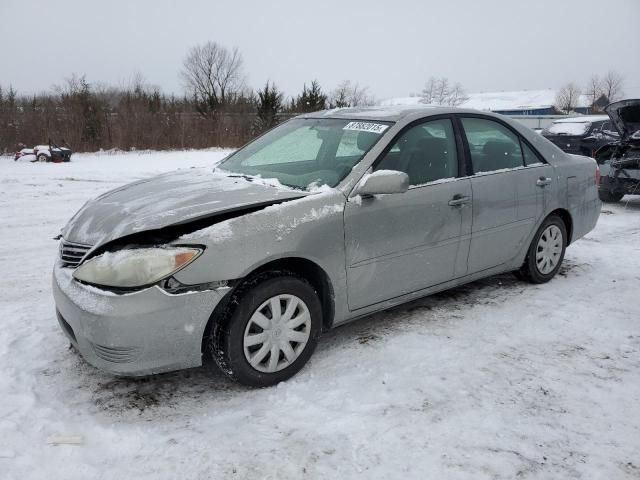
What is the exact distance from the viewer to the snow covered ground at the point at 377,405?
2.33 meters

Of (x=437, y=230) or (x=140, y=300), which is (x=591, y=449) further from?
(x=140, y=300)

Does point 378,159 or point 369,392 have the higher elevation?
point 378,159

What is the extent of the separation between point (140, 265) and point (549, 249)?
3.65 m

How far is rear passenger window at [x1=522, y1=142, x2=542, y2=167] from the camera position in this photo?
4.41 m

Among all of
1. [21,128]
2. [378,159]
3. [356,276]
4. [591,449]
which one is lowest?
[591,449]

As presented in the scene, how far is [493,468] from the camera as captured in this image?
7.55 ft

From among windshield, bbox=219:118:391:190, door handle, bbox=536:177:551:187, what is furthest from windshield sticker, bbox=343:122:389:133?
door handle, bbox=536:177:551:187

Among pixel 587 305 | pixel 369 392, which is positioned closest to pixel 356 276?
pixel 369 392

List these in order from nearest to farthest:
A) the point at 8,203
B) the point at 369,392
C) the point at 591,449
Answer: the point at 591,449
the point at 369,392
the point at 8,203

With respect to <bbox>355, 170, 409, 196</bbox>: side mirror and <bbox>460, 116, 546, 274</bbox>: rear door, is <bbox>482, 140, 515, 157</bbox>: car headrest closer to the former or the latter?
<bbox>460, 116, 546, 274</bbox>: rear door

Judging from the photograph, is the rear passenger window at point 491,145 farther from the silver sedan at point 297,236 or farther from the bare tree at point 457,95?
the bare tree at point 457,95

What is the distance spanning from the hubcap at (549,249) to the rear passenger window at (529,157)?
602mm

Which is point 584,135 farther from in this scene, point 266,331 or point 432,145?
point 266,331

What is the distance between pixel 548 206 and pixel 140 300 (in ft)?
11.5
